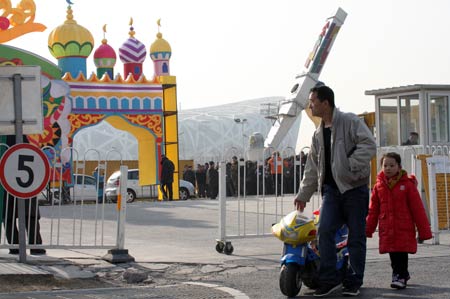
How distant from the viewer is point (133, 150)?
303ft

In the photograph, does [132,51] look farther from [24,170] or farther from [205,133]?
[205,133]

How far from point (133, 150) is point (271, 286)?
84.3 meters

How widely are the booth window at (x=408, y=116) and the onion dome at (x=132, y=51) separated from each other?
64.5 ft

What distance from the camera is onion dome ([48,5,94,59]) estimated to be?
33969 mm

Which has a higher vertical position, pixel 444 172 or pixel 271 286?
pixel 444 172

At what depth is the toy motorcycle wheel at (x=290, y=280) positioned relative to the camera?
7844mm

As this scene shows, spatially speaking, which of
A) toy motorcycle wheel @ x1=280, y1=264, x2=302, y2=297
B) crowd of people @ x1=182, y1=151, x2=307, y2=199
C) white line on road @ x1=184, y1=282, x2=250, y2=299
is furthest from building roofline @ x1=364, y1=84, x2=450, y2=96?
toy motorcycle wheel @ x1=280, y1=264, x2=302, y2=297

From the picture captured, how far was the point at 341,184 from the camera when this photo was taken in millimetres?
8000

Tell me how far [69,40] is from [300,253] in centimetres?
2718

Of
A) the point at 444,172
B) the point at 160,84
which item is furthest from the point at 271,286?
the point at 160,84

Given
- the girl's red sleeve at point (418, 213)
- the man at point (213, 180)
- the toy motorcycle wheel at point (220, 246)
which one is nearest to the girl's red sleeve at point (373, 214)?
the girl's red sleeve at point (418, 213)

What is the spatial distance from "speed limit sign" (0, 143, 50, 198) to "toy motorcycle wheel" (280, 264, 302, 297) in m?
3.22

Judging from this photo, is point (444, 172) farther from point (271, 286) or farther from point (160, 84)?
point (160, 84)

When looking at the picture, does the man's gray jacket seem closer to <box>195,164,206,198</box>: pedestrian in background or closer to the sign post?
the sign post
